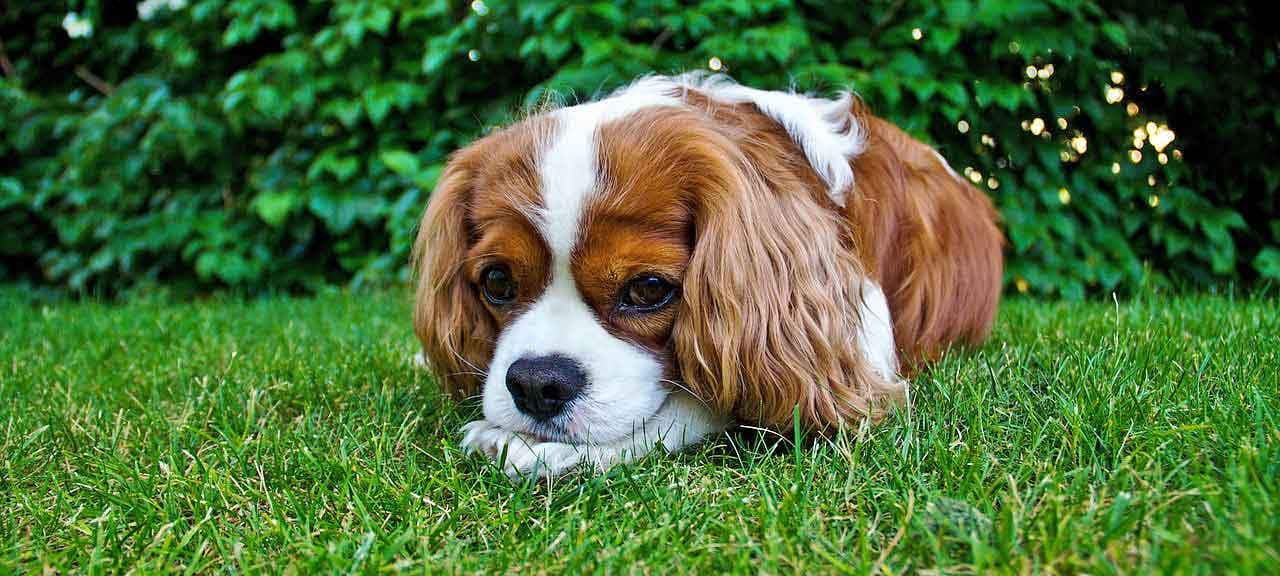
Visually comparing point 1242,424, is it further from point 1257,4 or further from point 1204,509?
point 1257,4

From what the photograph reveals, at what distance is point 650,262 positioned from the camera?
2.24 meters

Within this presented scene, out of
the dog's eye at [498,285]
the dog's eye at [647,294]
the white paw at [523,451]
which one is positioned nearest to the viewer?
the white paw at [523,451]

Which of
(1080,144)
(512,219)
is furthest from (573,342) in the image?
(1080,144)

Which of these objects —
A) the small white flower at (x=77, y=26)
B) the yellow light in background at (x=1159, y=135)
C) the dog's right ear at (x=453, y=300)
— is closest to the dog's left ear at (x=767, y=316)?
the dog's right ear at (x=453, y=300)

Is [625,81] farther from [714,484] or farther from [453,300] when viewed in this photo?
[714,484]

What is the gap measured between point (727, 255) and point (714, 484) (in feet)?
1.69

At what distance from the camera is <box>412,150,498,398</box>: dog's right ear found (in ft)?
8.58

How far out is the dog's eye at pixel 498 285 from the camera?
2.40 metres

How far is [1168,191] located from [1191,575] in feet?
15.1

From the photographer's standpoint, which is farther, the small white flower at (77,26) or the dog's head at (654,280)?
the small white flower at (77,26)

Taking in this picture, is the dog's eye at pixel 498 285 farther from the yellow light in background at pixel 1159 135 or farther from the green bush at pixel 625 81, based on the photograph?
the yellow light in background at pixel 1159 135

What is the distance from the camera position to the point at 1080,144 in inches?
213

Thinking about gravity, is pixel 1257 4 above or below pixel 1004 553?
above

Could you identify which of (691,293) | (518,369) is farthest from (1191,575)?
(518,369)
